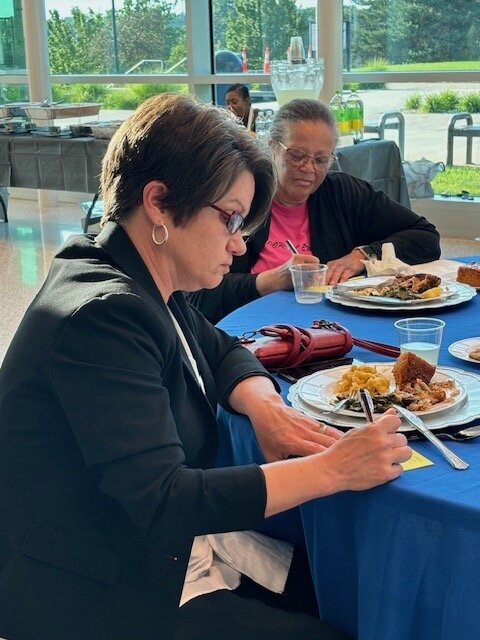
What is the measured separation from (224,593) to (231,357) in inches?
20.3

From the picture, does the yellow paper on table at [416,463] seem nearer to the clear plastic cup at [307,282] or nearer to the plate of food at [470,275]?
the clear plastic cup at [307,282]

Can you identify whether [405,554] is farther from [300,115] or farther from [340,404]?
[300,115]

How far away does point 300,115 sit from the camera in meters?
2.87

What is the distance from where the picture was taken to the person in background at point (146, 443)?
1.28m

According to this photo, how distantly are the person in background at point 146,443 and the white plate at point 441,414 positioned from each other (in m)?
0.05

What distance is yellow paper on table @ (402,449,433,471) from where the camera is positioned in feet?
4.43

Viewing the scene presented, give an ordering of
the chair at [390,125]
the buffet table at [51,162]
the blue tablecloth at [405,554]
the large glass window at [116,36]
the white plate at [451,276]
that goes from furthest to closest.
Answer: the large glass window at [116,36] < the chair at [390,125] < the buffet table at [51,162] < the white plate at [451,276] < the blue tablecloth at [405,554]

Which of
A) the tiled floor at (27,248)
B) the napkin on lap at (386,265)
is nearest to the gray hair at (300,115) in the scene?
the napkin on lap at (386,265)

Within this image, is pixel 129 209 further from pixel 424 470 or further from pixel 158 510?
pixel 424 470

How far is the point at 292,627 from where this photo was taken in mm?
1431

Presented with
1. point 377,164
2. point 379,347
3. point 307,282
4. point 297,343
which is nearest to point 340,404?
point 297,343

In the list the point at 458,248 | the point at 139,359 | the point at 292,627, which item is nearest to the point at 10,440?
the point at 139,359

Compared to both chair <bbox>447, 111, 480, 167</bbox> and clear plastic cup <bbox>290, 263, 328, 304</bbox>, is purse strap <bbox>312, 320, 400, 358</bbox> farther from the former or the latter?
chair <bbox>447, 111, 480, 167</bbox>

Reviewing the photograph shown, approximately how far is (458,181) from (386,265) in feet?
15.5
